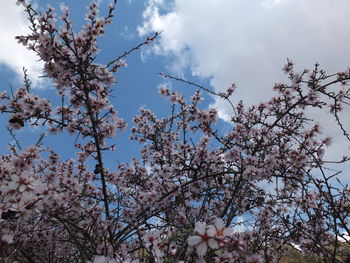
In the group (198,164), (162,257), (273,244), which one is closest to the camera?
(162,257)

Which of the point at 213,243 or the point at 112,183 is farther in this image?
the point at 112,183

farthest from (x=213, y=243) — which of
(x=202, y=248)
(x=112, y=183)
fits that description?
(x=112, y=183)

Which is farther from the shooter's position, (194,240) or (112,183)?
(112,183)

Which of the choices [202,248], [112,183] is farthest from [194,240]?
[112,183]

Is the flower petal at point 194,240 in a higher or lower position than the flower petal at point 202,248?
higher

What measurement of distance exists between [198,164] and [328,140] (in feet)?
9.13

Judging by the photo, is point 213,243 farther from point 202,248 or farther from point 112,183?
point 112,183

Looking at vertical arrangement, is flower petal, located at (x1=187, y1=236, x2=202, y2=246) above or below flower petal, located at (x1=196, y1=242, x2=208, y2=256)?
above

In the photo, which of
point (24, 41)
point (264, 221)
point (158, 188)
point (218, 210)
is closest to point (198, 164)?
point (158, 188)

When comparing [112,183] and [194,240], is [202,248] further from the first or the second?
[112,183]

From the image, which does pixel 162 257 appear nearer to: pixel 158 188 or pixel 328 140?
pixel 158 188

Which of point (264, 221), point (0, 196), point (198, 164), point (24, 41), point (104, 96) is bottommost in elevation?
point (0, 196)

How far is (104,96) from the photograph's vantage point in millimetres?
4438

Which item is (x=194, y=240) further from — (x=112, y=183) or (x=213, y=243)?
(x=112, y=183)
